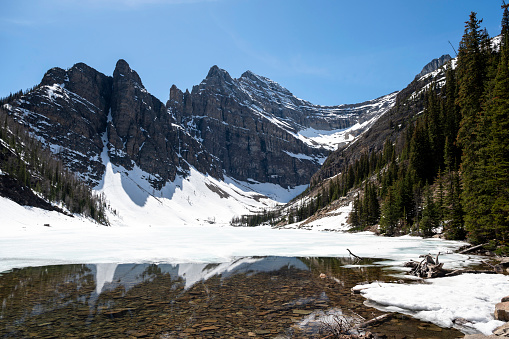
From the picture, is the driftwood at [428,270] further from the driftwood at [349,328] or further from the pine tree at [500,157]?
the pine tree at [500,157]

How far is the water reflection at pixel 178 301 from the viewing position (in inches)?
326

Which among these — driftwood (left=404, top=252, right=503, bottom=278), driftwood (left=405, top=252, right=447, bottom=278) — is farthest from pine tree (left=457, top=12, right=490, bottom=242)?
driftwood (left=405, top=252, right=447, bottom=278)

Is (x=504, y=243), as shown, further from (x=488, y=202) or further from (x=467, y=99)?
(x=467, y=99)

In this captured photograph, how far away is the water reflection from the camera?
27.2 feet

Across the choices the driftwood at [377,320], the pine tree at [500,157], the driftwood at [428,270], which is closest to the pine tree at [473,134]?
the pine tree at [500,157]

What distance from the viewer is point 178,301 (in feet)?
36.5

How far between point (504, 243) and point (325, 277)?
16745 millimetres

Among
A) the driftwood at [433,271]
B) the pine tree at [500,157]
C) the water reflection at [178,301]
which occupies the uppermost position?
the pine tree at [500,157]

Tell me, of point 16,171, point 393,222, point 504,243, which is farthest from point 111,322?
point 16,171

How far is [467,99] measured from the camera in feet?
106

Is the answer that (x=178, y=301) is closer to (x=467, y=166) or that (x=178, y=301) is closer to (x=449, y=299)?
(x=449, y=299)

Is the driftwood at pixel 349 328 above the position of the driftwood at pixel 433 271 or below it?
below

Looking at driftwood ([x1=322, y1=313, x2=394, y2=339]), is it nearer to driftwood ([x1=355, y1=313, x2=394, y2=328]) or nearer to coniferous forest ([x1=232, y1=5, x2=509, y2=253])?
driftwood ([x1=355, y1=313, x2=394, y2=328])

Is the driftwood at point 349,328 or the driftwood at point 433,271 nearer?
the driftwood at point 349,328
